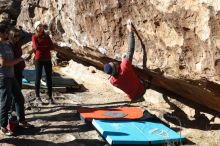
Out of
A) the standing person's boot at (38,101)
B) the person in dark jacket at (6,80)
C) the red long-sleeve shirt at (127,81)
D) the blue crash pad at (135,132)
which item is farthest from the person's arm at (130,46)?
the standing person's boot at (38,101)

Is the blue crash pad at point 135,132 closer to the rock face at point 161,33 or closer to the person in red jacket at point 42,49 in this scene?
the rock face at point 161,33

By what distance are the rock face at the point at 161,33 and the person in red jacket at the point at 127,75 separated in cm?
27

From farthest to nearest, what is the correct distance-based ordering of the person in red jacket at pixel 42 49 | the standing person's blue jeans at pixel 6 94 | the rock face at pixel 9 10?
the rock face at pixel 9 10 < the person in red jacket at pixel 42 49 < the standing person's blue jeans at pixel 6 94

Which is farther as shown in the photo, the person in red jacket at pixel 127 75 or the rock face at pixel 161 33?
the person in red jacket at pixel 127 75

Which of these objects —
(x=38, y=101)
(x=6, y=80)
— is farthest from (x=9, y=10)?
(x=6, y=80)

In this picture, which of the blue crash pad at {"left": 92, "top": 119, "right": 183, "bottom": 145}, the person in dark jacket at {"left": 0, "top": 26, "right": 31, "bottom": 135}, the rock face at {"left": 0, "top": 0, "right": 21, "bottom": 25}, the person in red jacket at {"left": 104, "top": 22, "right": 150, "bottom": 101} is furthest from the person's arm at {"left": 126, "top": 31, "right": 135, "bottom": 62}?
the rock face at {"left": 0, "top": 0, "right": 21, "bottom": 25}

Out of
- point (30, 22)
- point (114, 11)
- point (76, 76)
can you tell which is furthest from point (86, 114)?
point (30, 22)

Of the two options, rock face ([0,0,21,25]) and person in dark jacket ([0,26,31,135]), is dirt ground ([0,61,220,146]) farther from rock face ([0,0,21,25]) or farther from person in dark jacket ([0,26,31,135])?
rock face ([0,0,21,25])

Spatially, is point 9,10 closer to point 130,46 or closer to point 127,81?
point 130,46

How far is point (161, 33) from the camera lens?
7.34 metres

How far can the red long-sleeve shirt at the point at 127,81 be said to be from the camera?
752cm

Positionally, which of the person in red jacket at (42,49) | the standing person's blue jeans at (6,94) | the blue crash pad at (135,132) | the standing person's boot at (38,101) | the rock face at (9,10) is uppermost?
the rock face at (9,10)

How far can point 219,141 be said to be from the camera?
290 inches

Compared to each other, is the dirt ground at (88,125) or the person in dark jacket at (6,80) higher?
the person in dark jacket at (6,80)
